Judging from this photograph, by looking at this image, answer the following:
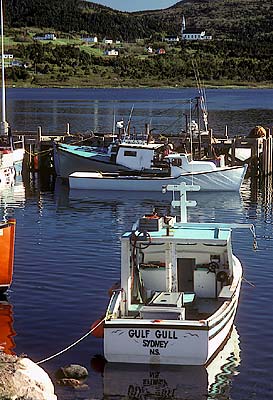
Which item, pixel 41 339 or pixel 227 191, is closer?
pixel 41 339

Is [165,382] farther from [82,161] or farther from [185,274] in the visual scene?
[82,161]

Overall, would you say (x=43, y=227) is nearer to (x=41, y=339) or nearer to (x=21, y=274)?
(x=21, y=274)

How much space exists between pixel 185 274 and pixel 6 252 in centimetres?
523

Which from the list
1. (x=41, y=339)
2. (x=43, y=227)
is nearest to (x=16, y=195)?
(x=43, y=227)

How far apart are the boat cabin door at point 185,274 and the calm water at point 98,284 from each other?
1608mm

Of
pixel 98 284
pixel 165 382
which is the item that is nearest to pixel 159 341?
pixel 165 382

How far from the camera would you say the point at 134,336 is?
18.1 metres

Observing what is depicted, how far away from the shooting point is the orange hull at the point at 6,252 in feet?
78.1

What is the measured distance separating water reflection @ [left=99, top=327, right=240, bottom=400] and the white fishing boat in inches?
1089

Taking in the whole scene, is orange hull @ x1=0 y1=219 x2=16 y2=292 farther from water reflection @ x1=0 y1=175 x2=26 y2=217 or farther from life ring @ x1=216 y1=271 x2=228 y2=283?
water reflection @ x1=0 y1=175 x2=26 y2=217

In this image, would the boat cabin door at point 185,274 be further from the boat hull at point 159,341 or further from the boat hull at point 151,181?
the boat hull at point 151,181

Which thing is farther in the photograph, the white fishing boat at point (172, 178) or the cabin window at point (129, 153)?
the cabin window at point (129, 153)

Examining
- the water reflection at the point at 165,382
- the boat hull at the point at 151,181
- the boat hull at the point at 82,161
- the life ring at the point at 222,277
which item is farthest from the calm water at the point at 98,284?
the boat hull at the point at 82,161

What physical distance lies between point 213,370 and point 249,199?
27365mm
